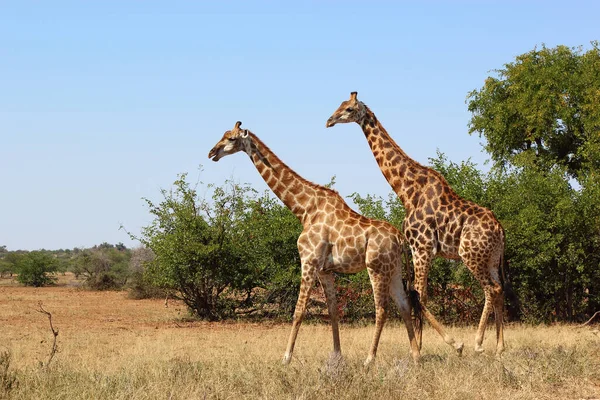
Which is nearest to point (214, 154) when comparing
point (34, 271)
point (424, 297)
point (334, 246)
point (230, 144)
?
point (230, 144)

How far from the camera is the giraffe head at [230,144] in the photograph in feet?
38.2

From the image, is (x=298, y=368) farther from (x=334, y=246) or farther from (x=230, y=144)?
(x=230, y=144)

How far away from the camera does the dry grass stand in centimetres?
881

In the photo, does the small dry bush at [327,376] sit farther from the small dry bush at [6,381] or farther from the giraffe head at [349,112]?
the giraffe head at [349,112]

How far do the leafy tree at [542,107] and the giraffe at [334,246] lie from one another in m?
18.6

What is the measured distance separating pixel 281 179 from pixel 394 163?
2.21 m

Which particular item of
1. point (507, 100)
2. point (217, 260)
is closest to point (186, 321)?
point (217, 260)

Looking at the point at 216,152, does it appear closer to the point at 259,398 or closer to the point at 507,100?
the point at 259,398

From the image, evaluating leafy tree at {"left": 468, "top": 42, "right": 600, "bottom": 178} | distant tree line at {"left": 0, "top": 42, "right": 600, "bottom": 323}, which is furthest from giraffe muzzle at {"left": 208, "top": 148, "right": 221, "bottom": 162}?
leafy tree at {"left": 468, "top": 42, "right": 600, "bottom": 178}

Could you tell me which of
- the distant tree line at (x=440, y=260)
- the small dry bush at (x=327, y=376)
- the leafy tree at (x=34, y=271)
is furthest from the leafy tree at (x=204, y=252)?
the leafy tree at (x=34, y=271)

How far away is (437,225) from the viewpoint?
12.3m

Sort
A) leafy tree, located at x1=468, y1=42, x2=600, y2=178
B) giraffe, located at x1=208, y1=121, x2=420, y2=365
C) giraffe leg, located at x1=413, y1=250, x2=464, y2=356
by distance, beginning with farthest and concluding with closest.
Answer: leafy tree, located at x1=468, y1=42, x2=600, y2=178 < giraffe leg, located at x1=413, y1=250, x2=464, y2=356 < giraffe, located at x1=208, y1=121, x2=420, y2=365

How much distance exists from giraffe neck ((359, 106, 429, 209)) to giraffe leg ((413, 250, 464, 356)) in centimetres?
101

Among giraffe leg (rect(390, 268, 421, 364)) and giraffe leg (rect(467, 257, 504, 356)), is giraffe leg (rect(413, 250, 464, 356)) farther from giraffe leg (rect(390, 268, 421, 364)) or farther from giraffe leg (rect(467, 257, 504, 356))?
giraffe leg (rect(467, 257, 504, 356))
